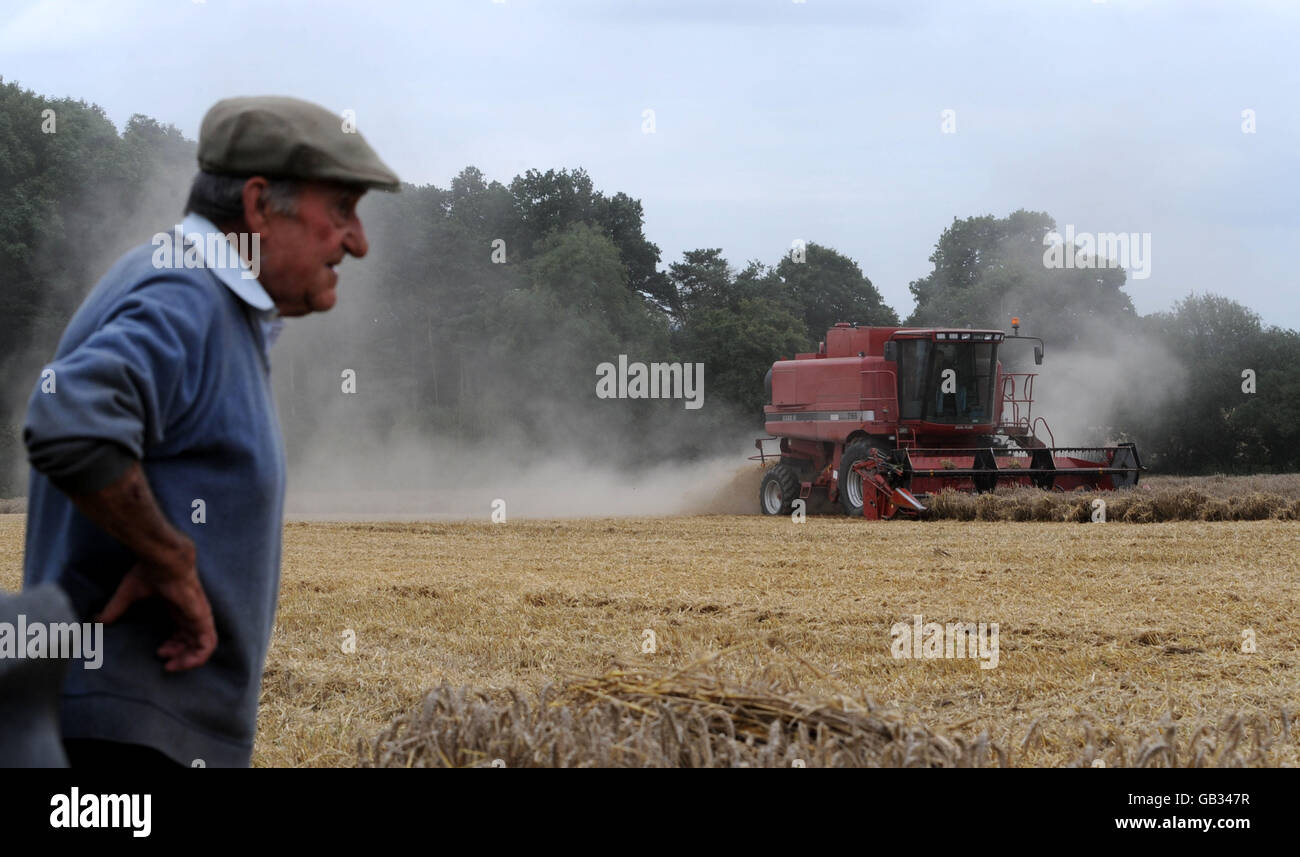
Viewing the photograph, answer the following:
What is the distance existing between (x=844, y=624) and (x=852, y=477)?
11.8m

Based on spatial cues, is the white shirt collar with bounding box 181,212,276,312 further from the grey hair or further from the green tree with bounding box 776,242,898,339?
the green tree with bounding box 776,242,898,339

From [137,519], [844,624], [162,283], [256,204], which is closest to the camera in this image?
[137,519]

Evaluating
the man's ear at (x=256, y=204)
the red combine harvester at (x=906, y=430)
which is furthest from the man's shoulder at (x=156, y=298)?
the red combine harvester at (x=906, y=430)

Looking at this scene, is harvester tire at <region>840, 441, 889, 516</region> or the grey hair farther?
harvester tire at <region>840, 441, 889, 516</region>

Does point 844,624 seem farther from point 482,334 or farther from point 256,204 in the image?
point 482,334

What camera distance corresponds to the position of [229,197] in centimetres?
207

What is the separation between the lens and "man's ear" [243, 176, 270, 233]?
2.04 meters

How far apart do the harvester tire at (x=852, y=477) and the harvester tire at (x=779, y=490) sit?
58.5 inches

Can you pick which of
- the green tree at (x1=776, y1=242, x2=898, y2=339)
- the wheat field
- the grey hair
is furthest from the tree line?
the grey hair

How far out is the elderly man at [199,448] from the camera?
6.07 ft

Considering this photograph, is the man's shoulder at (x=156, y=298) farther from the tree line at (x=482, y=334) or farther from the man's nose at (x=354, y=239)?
the tree line at (x=482, y=334)

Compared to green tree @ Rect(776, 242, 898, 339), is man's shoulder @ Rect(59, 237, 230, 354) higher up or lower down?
lower down

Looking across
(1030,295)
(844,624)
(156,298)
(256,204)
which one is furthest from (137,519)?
(1030,295)

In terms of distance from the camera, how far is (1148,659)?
5715 mm
